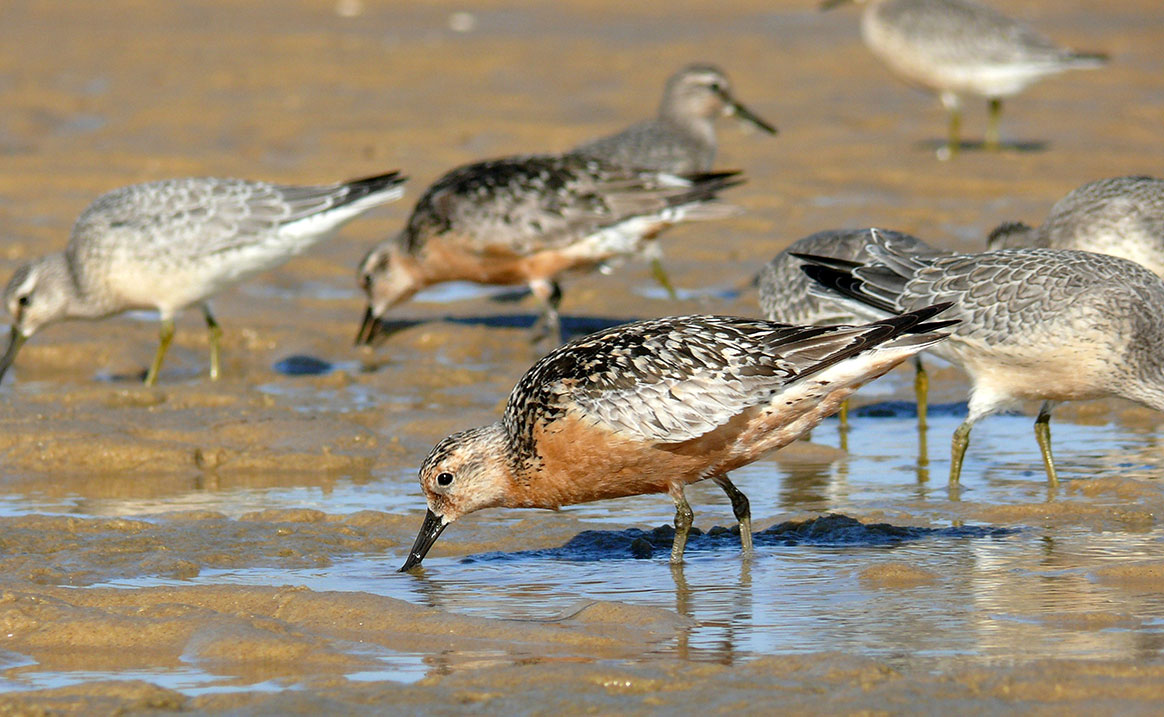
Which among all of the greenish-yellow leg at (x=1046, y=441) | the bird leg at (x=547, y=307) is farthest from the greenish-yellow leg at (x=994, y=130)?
the greenish-yellow leg at (x=1046, y=441)

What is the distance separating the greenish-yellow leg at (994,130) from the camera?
19750mm

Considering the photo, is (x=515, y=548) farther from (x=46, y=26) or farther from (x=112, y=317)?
(x=46, y=26)

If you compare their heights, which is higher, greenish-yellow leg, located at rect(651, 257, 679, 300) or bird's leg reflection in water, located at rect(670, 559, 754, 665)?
bird's leg reflection in water, located at rect(670, 559, 754, 665)

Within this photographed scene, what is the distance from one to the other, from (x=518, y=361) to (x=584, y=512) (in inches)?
168

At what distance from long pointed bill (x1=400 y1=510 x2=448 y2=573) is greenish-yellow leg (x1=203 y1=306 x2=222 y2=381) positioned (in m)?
4.96

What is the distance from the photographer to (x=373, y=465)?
1040cm

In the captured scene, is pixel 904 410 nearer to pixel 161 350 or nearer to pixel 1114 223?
pixel 1114 223

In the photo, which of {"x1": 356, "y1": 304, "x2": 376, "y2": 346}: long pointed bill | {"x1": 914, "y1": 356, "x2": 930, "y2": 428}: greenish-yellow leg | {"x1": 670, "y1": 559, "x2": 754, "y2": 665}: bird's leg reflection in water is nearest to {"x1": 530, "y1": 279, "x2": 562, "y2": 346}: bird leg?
{"x1": 356, "y1": 304, "x2": 376, "y2": 346}: long pointed bill

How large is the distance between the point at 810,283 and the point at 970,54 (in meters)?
10.5

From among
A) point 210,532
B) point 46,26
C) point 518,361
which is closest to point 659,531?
point 210,532

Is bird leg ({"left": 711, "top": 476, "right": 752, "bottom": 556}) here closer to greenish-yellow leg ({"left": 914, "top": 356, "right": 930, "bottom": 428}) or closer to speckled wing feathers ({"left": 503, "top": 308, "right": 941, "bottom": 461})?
speckled wing feathers ({"left": 503, "top": 308, "right": 941, "bottom": 461})

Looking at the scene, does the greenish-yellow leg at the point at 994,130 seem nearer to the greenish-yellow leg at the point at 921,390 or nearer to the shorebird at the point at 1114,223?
the shorebird at the point at 1114,223

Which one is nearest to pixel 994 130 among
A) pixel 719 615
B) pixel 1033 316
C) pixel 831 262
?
pixel 831 262

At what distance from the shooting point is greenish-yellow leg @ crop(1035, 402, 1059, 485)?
948cm
